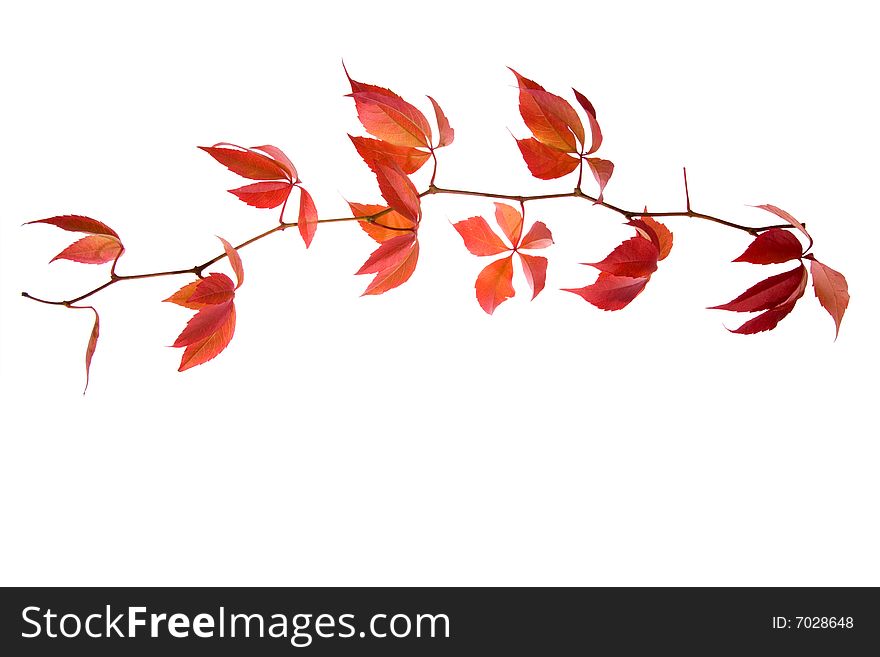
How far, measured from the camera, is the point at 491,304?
778 mm

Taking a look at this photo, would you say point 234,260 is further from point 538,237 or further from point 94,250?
point 538,237

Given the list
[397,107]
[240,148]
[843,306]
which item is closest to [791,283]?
[843,306]

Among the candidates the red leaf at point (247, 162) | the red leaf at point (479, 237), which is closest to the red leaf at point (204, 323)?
the red leaf at point (247, 162)

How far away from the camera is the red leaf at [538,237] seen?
29.7 inches

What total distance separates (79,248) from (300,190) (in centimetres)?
19

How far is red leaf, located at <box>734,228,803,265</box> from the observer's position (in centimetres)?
67

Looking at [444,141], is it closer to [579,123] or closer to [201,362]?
[579,123]

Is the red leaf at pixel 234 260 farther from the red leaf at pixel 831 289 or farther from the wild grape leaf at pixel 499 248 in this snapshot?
the red leaf at pixel 831 289

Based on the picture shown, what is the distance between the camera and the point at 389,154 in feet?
2.28

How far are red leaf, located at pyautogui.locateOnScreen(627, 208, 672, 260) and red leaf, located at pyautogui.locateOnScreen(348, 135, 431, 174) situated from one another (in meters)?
0.19

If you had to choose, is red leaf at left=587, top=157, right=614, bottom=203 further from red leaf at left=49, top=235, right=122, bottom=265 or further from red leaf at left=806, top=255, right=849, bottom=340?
red leaf at left=49, top=235, right=122, bottom=265

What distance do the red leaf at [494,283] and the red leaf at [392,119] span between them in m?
0.14

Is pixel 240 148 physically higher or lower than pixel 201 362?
higher

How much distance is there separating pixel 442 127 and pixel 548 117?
3.7 inches
